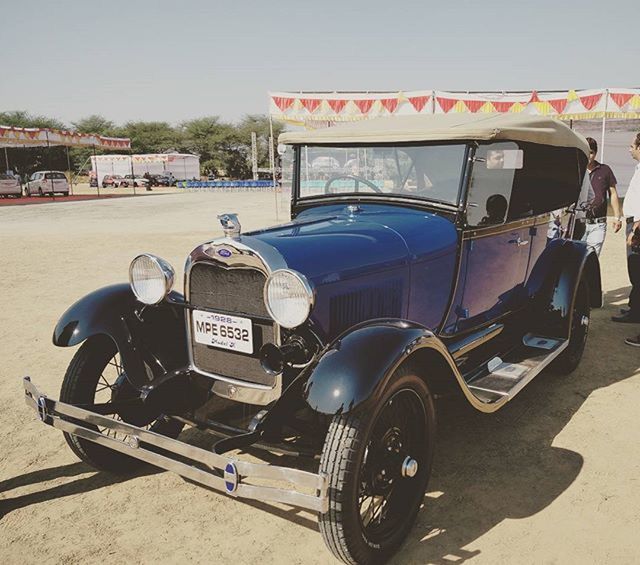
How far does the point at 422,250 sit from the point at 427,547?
1.42 metres

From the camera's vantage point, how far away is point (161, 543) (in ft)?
7.75

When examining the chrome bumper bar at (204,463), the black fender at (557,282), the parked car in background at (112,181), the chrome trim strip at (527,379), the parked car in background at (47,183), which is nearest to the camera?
the chrome bumper bar at (204,463)

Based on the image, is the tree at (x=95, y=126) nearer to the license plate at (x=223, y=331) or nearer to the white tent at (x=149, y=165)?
the white tent at (x=149, y=165)

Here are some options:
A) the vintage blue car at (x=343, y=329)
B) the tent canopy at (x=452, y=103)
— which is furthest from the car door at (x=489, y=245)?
the tent canopy at (x=452, y=103)

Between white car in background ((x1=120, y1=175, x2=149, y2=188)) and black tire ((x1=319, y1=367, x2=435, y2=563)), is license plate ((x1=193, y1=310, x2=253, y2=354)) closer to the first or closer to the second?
black tire ((x1=319, y1=367, x2=435, y2=563))

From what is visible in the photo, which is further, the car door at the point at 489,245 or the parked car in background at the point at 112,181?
the parked car in background at the point at 112,181

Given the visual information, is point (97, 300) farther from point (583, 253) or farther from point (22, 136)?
point (22, 136)

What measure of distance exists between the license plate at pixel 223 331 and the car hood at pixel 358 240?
0.39 meters

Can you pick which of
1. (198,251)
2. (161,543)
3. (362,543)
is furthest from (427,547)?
(198,251)

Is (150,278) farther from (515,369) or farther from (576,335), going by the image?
(576,335)

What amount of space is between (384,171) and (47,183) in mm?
29424

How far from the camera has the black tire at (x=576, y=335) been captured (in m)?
4.15

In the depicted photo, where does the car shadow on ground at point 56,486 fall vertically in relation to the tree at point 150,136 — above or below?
below

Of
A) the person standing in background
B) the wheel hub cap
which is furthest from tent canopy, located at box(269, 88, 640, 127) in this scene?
the wheel hub cap
